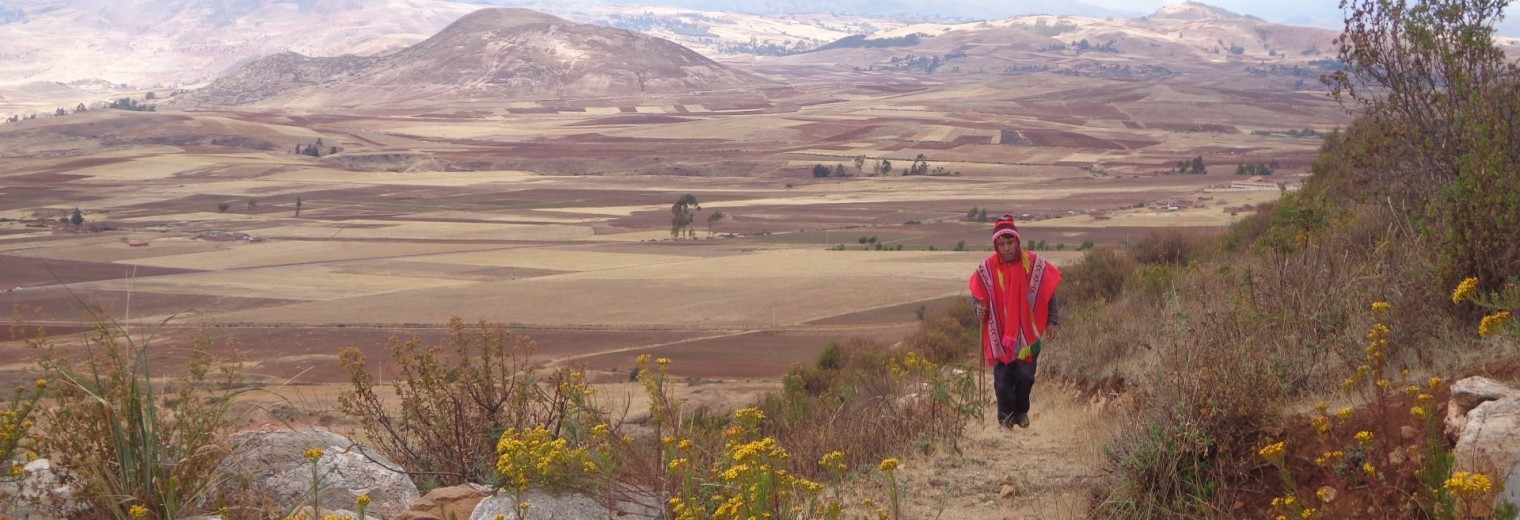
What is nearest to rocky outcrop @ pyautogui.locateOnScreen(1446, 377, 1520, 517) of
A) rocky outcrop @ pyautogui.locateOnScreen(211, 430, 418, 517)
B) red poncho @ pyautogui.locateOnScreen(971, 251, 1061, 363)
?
red poncho @ pyautogui.locateOnScreen(971, 251, 1061, 363)

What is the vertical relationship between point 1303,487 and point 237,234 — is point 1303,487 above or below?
above

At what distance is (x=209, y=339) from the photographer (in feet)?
19.2

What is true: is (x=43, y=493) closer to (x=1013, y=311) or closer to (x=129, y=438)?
(x=129, y=438)

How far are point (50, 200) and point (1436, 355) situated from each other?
92.5 m

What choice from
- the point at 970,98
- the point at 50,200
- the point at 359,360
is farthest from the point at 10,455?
the point at 970,98

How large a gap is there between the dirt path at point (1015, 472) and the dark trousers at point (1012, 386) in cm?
14

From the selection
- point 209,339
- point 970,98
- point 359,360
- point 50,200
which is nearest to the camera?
point 209,339

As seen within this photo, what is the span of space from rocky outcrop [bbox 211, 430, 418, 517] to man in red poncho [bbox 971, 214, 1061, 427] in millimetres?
3847

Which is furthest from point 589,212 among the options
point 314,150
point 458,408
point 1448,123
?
point 458,408

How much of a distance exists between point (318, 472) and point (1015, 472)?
12.1 ft

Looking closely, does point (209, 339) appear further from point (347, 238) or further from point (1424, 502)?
point (347, 238)

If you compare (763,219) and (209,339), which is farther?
(763,219)

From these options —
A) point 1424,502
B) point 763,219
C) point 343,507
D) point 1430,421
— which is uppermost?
point 1430,421

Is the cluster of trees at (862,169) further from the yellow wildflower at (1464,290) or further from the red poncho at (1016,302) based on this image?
the yellow wildflower at (1464,290)
